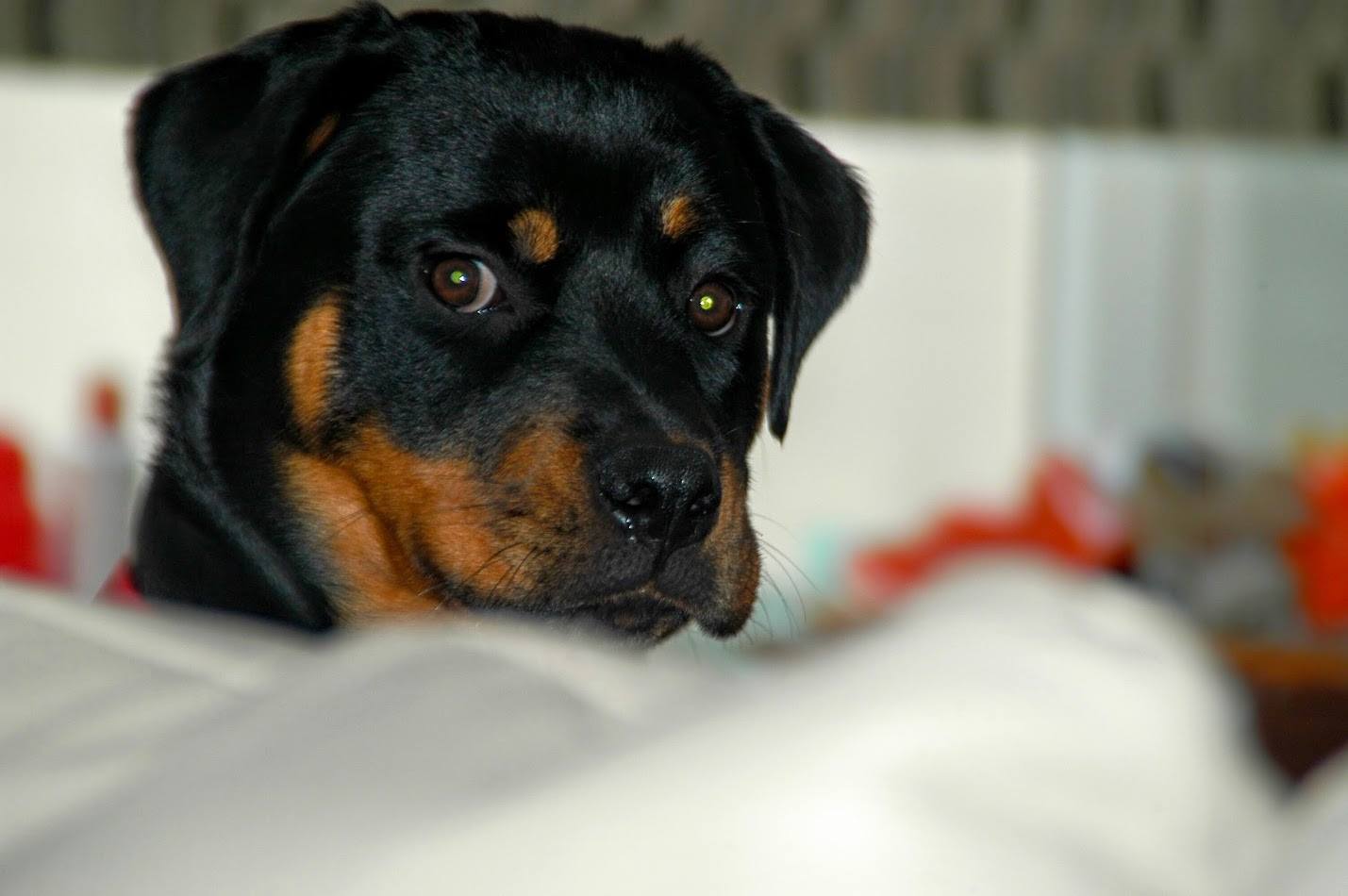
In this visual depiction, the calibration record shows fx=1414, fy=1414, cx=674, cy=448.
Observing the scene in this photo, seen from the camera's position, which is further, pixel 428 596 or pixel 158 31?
pixel 158 31

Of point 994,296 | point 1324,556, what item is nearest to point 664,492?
point 994,296

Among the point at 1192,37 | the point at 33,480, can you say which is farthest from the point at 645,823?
the point at 1192,37

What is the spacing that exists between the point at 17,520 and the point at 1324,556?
106 inches

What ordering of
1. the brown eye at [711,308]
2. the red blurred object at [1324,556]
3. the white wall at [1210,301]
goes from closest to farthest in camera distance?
the brown eye at [711,308]
the red blurred object at [1324,556]
the white wall at [1210,301]

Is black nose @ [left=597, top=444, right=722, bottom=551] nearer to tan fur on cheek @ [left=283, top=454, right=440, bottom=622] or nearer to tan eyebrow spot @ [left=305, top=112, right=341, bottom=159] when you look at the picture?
tan fur on cheek @ [left=283, top=454, right=440, bottom=622]

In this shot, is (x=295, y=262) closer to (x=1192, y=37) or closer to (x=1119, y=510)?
(x=1192, y=37)

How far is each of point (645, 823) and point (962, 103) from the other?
193cm

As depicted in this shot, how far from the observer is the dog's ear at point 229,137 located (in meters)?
1.13

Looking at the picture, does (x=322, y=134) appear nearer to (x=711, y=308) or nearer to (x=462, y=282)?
(x=462, y=282)

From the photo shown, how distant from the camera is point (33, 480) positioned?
81.5 inches

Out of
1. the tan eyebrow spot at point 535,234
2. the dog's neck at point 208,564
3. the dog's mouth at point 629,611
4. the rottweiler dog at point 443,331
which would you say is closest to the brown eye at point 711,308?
the rottweiler dog at point 443,331

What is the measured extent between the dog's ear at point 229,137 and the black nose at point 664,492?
13.9 inches

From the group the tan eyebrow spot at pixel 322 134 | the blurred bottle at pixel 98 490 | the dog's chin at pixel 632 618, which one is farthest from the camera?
the blurred bottle at pixel 98 490

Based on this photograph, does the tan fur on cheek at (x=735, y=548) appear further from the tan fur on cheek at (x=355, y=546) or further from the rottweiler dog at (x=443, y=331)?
the tan fur on cheek at (x=355, y=546)
